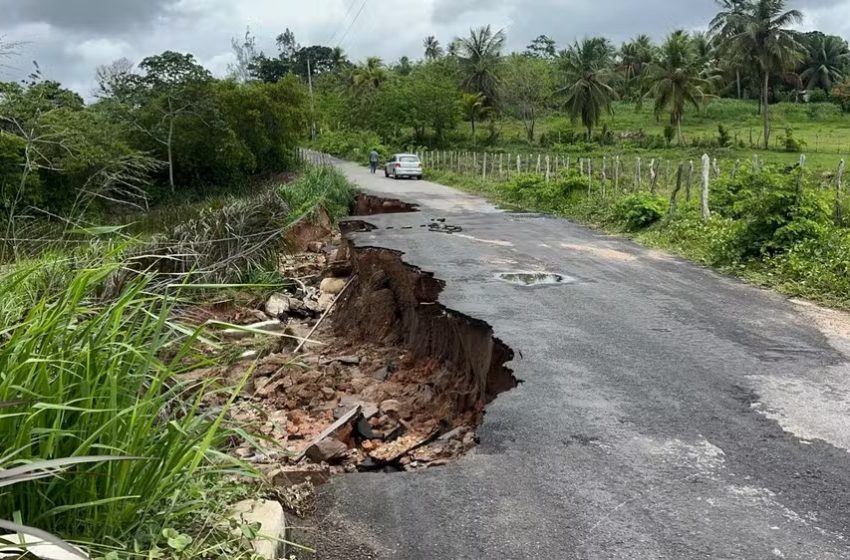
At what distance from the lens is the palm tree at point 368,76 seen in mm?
64562

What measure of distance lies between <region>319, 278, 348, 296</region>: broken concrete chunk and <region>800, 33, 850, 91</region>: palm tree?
67.1 meters

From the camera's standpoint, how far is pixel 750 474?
3.60m

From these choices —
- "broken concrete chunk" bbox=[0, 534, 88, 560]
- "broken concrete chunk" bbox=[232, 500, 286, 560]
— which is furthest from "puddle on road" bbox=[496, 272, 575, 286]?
"broken concrete chunk" bbox=[0, 534, 88, 560]

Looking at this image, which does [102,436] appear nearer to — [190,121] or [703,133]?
[190,121]

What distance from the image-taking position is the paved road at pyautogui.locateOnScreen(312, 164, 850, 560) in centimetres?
304

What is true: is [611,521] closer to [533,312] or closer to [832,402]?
[832,402]

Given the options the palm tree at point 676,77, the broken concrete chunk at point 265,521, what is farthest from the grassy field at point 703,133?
the broken concrete chunk at point 265,521

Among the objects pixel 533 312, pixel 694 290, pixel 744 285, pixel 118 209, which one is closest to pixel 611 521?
pixel 533 312

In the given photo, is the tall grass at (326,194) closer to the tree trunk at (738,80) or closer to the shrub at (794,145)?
the shrub at (794,145)

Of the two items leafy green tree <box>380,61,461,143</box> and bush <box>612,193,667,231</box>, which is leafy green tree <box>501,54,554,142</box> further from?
bush <box>612,193,667,231</box>

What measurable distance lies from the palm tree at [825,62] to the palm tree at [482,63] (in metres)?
29.7

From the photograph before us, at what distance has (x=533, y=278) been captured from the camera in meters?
9.08

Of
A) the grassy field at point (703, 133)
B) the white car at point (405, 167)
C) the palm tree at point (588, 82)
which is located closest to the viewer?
the white car at point (405, 167)

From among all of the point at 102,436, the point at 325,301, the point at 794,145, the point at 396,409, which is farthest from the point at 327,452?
the point at 794,145
